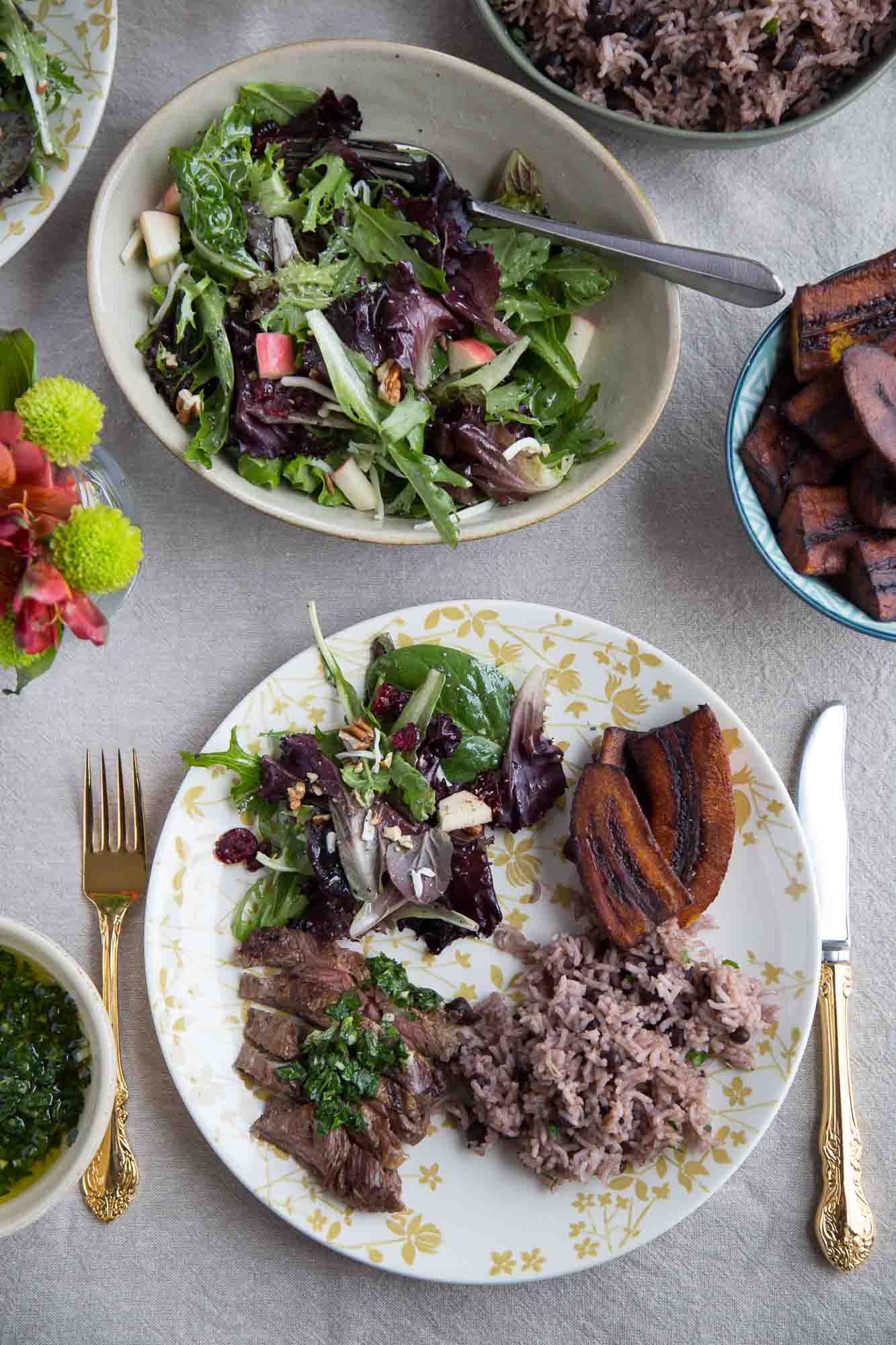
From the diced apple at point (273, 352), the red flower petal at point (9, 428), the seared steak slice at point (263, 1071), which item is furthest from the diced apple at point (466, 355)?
the seared steak slice at point (263, 1071)

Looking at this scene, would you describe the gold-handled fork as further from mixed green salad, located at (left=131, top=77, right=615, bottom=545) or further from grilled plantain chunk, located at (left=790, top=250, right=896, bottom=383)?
grilled plantain chunk, located at (left=790, top=250, right=896, bottom=383)

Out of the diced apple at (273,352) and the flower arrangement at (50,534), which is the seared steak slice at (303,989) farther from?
the diced apple at (273,352)

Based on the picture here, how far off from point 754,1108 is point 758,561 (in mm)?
1282

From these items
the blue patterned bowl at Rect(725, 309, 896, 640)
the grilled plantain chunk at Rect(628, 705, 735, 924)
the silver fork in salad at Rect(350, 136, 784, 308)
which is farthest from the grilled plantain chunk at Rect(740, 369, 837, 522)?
the grilled plantain chunk at Rect(628, 705, 735, 924)

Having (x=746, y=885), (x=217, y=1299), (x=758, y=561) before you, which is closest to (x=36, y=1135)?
(x=217, y=1299)

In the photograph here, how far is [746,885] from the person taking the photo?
2.46m

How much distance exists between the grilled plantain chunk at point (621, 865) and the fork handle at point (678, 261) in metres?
1.06

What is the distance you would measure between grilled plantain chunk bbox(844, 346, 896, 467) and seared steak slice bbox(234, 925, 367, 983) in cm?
159

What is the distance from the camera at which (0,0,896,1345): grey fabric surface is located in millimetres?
2514

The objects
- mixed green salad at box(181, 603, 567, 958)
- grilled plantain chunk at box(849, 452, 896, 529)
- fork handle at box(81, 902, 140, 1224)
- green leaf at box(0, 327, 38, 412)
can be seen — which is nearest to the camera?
green leaf at box(0, 327, 38, 412)

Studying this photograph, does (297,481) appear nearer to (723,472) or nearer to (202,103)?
(202,103)

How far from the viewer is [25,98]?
2.20m

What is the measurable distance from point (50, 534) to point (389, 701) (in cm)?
99

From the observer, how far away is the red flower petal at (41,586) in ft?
4.98
